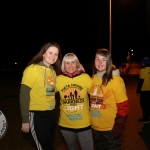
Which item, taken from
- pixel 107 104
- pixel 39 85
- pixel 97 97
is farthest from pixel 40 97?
pixel 107 104

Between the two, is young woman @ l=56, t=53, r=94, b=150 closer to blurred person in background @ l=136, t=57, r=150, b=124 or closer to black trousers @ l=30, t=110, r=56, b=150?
black trousers @ l=30, t=110, r=56, b=150

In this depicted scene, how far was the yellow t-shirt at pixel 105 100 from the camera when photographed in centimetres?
345

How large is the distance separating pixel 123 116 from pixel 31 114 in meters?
1.15

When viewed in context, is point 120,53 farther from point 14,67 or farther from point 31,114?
point 31,114

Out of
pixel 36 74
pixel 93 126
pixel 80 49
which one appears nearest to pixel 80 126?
pixel 93 126

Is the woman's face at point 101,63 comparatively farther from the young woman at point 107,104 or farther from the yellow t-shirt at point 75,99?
the yellow t-shirt at point 75,99

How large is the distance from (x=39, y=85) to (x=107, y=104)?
90cm

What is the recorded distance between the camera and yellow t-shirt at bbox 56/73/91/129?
3.64 m

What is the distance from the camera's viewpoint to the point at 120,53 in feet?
383

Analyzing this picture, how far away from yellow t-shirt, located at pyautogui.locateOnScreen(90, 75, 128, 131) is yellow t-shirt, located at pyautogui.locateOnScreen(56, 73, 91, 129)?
0.09 m

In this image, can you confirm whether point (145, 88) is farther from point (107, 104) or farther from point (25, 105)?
point (25, 105)

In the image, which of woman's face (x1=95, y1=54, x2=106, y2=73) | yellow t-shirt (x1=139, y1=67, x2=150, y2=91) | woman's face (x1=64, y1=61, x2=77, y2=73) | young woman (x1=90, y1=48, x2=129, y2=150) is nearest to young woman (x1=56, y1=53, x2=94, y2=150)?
woman's face (x1=64, y1=61, x2=77, y2=73)

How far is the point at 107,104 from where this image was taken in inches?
139

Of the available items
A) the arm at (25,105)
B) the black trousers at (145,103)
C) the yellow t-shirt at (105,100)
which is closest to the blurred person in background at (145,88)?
the black trousers at (145,103)
